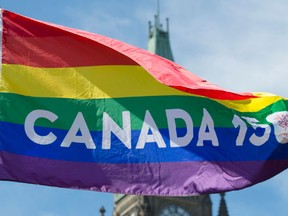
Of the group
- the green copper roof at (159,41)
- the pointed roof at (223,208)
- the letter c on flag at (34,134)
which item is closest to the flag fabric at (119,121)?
the letter c on flag at (34,134)

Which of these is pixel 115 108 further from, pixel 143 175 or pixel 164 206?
pixel 164 206

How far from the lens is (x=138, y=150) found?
14.2 metres

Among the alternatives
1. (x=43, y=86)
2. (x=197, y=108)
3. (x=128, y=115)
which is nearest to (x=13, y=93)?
(x=43, y=86)

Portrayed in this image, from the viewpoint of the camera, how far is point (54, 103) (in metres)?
14.3

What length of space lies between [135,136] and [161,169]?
540mm

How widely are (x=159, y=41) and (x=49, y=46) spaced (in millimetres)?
84039

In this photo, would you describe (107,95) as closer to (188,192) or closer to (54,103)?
(54,103)

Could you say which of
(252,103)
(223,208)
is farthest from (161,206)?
(252,103)

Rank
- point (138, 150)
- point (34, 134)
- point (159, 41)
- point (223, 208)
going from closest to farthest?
1. point (34, 134)
2. point (138, 150)
3. point (223, 208)
4. point (159, 41)

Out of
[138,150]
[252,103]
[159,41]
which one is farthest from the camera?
[159,41]

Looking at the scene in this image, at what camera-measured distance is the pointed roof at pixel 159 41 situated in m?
96.4

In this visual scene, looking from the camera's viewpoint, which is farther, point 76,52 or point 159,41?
point 159,41

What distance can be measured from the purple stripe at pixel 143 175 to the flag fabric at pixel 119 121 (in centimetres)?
1

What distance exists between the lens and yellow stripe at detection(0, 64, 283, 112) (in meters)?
14.4
